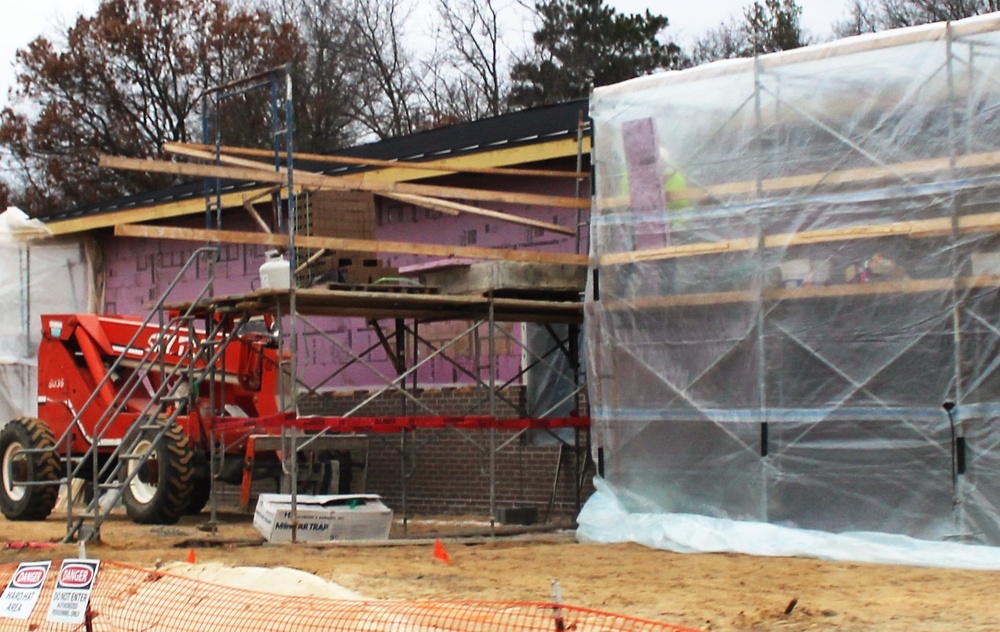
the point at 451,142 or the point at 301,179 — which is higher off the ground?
the point at 451,142

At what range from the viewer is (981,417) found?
1240 cm

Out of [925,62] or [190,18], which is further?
[190,18]

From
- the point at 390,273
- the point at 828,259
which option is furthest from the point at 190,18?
the point at 828,259

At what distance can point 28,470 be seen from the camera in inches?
720

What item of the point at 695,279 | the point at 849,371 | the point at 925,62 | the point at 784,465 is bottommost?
the point at 784,465

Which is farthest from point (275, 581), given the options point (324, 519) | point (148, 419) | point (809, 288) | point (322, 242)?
point (148, 419)

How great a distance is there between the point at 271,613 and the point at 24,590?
145cm

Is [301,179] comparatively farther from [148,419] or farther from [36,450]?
[36,450]

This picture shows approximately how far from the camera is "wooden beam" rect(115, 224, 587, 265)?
43.9 ft

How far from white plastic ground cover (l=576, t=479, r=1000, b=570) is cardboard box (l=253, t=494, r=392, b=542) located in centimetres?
200

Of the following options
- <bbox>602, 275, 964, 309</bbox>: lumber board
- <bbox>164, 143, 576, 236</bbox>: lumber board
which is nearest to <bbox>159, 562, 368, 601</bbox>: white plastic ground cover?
<bbox>602, 275, 964, 309</bbox>: lumber board

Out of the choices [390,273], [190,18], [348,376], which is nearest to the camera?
[390,273]

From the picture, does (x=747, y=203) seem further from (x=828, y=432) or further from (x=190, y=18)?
(x=190, y=18)

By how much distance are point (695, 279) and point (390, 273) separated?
333 centimetres
